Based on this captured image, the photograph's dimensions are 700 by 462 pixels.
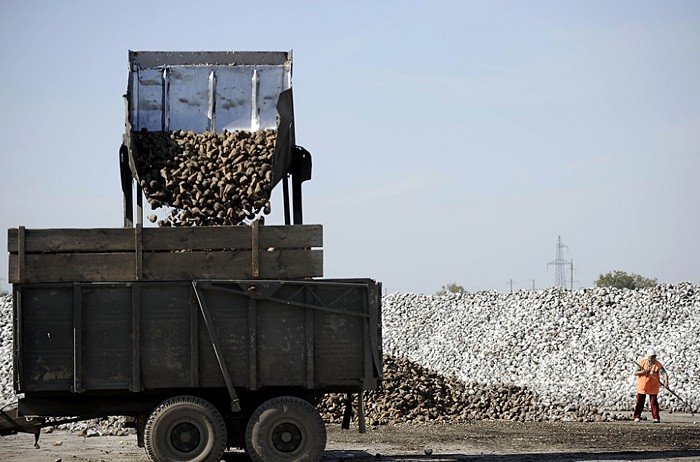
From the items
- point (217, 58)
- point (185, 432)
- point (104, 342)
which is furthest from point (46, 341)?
point (217, 58)

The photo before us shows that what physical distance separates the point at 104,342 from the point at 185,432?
1.24 metres

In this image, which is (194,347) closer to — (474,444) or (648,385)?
(474,444)

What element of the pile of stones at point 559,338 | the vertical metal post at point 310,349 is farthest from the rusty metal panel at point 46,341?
the pile of stones at point 559,338

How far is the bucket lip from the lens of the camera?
13.8m

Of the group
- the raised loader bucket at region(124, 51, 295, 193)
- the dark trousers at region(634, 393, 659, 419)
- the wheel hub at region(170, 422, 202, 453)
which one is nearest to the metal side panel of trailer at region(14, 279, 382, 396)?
the wheel hub at region(170, 422, 202, 453)

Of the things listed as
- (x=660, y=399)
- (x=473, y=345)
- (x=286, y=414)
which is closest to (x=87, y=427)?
(x=286, y=414)

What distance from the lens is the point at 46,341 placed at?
11039mm

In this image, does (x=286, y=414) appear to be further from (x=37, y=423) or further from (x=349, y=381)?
(x=37, y=423)

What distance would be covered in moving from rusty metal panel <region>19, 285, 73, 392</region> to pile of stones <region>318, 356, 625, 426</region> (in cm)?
693

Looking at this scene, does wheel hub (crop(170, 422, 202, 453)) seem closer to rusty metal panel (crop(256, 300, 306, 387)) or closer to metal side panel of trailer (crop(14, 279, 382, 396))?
metal side panel of trailer (crop(14, 279, 382, 396))

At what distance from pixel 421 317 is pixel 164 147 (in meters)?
18.6

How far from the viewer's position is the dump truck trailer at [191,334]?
11047 millimetres

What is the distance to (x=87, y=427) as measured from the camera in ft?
55.6

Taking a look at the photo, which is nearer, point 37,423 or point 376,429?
point 37,423
